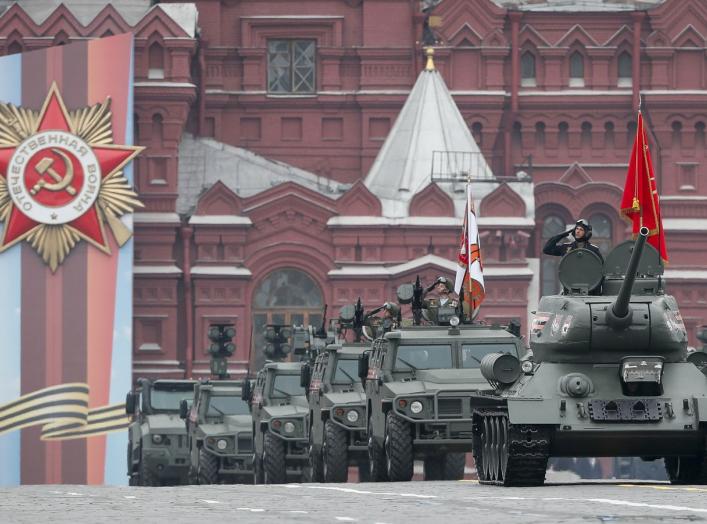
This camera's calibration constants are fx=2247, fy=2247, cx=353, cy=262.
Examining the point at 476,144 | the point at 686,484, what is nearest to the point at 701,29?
the point at 476,144

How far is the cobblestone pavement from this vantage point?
14.0m

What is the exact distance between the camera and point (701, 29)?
58.1m

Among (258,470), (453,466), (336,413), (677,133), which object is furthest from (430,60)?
(336,413)

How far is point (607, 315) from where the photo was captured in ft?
63.9

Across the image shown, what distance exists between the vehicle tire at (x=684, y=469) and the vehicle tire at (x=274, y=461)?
8.60 m

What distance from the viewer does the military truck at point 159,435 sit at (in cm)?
3719

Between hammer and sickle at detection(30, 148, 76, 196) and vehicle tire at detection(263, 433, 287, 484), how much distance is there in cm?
2501

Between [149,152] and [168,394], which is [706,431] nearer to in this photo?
[168,394]

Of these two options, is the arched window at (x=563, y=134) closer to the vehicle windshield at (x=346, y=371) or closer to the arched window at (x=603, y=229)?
the arched window at (x=603, y=229)

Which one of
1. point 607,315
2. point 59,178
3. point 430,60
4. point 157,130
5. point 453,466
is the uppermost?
point 430,60

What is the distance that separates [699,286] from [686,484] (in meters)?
36.9

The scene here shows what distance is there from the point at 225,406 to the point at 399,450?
12.3 meters

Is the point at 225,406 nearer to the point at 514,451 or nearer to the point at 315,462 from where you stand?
the point at 315,462

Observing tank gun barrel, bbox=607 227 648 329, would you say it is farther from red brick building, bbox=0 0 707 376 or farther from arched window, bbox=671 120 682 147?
arched window, bbox=671 120 682 147
